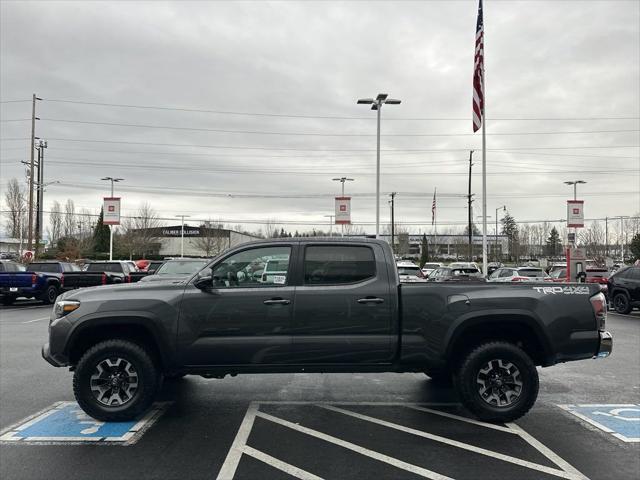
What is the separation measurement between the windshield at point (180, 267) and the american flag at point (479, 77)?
12.3m

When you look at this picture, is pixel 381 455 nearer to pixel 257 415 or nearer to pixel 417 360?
pixel 417 360

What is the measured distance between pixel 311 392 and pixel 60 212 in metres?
82.6

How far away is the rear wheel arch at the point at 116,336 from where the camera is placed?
5262 mm

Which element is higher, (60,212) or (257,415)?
(60,212)

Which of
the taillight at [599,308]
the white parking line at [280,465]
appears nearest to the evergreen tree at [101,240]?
the white parking line at [280,465]

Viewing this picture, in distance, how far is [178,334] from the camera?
524cm

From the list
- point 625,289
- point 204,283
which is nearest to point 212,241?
point 625,289

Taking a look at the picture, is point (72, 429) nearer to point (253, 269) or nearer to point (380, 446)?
point (253, 269)

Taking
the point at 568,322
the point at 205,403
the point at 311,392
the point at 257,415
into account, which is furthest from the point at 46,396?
the point at 568,322

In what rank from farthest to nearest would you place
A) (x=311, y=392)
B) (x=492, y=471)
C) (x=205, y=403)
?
(x=311, y=392) < (x=205, y=403) < (x=492, y=471)

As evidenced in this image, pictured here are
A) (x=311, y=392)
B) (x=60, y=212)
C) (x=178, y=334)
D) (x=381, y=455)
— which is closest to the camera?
(x=381, y=455)

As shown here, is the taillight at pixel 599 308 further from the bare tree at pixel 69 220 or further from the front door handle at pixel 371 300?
the bare tree at pixel 69 220

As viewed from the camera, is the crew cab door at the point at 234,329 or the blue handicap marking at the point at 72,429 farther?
the crew cab door at the point at 234,329

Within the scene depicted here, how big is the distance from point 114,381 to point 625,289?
667 inches
